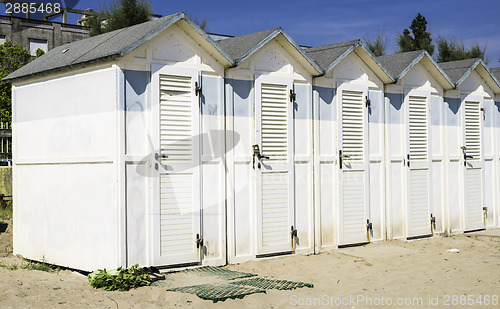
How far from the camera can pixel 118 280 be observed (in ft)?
24.0

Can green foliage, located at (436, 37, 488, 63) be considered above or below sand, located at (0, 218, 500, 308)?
above

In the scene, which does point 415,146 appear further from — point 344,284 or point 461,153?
point 344,284

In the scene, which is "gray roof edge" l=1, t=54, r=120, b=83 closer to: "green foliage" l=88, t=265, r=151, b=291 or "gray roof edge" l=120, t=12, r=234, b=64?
"gray roof edge" l=120, t=12, r=234, b=64

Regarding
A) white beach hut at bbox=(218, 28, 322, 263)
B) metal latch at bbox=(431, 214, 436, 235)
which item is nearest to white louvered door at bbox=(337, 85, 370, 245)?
white beach hut at bbox=(218, 28, 322, 263)

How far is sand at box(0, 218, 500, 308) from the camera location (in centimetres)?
666

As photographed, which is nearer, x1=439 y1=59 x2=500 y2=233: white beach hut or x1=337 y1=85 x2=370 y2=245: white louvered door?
x1=337 y1=85 x2=370 y2=245: white louvered door

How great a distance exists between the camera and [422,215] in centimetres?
1190

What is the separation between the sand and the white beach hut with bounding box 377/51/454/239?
1.00 m

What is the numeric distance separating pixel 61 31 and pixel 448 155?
37.8 m

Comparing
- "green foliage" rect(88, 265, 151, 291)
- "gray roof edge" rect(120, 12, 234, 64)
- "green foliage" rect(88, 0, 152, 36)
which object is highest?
"green foliage" rect(88, 0, 152, 36)

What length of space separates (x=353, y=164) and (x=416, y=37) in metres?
12.9

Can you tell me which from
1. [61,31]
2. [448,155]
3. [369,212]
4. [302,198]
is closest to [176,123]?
[302,198]

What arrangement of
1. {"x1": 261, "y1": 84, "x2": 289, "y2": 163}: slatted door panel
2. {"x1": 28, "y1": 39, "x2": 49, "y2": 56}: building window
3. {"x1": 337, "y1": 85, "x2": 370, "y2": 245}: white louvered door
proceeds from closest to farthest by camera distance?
{"x1": 261, "y1": 84, "x2": 289, "y2": 163}: slatted door panel
{"x1": 337, "y1": 85, "x2": 370, "y2": 245}: white louvered door
{"x1": 28, "y1": 39, "x2": 49, "y2": 56}: building window

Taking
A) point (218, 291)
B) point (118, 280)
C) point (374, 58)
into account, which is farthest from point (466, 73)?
point (118, 280)
